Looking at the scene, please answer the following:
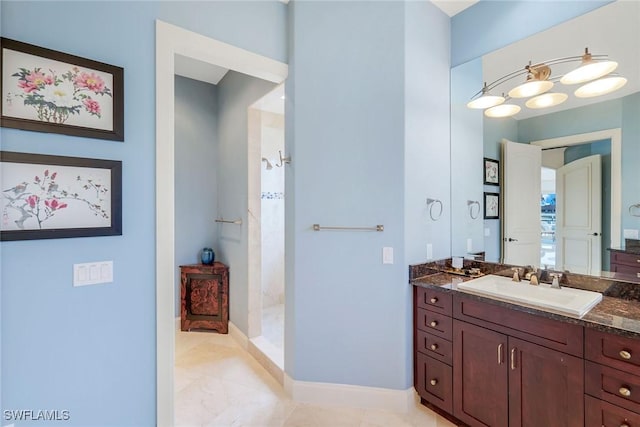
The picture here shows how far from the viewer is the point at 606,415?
129 centimetres

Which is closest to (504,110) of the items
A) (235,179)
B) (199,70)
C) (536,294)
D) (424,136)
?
(424,136)

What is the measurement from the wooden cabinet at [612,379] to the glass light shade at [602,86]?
132 cm

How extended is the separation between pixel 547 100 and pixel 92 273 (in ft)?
9.25

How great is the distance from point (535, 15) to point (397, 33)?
0.87 metres

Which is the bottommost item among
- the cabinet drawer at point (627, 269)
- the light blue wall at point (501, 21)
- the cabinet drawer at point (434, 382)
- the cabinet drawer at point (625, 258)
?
the cabinet drawer at point (434, 382)

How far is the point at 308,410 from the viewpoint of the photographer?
2062 mm

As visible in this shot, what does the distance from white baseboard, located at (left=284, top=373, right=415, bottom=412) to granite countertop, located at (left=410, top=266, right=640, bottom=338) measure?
2.57 feet

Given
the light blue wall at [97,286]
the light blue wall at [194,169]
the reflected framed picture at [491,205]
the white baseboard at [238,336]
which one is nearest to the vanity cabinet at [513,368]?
the reflected framed picture at [491,205]

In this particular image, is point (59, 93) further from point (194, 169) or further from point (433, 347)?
point (433, 347)

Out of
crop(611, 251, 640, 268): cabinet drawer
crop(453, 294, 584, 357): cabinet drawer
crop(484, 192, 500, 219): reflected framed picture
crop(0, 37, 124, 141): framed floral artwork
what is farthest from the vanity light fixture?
crop(0, 37, 124, 141): framed floral artwork

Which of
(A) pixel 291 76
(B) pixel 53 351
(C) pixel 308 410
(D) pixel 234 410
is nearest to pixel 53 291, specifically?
(B) pixel 53 351

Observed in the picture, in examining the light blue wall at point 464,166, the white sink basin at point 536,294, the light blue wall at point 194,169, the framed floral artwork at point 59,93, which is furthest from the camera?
the light blue wall at point 194,169

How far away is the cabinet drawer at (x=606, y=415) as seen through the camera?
1226mm

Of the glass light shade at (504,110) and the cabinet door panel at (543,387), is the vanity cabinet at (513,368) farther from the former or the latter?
the glass light shade at (504,110)
